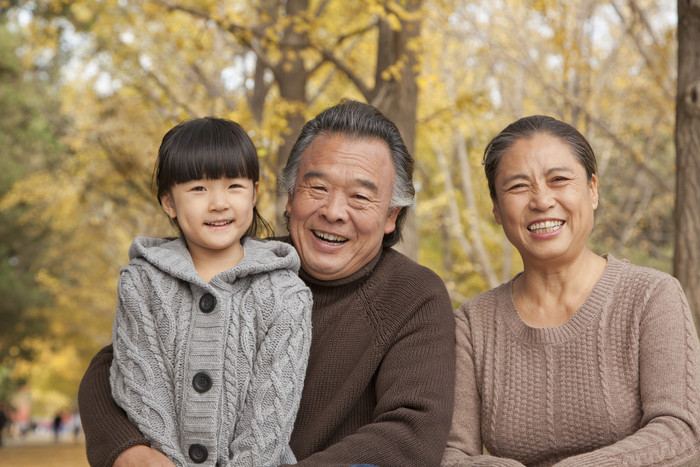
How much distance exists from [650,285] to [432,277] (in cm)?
77

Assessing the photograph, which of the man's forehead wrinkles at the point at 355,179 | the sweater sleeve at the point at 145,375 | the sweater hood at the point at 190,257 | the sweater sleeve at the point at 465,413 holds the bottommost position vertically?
the sweater sleeve at the point at 465,413

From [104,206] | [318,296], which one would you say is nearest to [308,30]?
[318,296]

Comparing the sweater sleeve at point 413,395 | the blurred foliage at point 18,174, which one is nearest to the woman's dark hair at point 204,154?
the sweater sleeve at point 413,395

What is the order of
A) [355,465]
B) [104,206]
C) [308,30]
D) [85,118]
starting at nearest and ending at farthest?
[355,465], [308,30], [85,118], [104,206]

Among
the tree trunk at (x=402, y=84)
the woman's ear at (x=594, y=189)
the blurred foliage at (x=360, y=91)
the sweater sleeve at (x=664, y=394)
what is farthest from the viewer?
the blurred foliage at (x=360, y=91)

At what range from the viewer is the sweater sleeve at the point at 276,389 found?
2.44m

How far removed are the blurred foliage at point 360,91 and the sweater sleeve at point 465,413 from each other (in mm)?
3060

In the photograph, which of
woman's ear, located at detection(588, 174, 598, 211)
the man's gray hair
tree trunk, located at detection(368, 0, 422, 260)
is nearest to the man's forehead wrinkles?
the man's gray hair

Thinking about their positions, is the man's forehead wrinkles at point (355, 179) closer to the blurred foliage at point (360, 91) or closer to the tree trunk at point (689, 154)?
the tree trunk at point (689, 154)

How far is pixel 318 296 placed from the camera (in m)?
3.08

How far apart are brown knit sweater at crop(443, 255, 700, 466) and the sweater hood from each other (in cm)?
81

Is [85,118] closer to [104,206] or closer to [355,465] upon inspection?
[104,206]

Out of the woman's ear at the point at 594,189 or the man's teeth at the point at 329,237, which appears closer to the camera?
the woman's ear at the point at 594,189

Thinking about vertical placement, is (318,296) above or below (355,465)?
above
